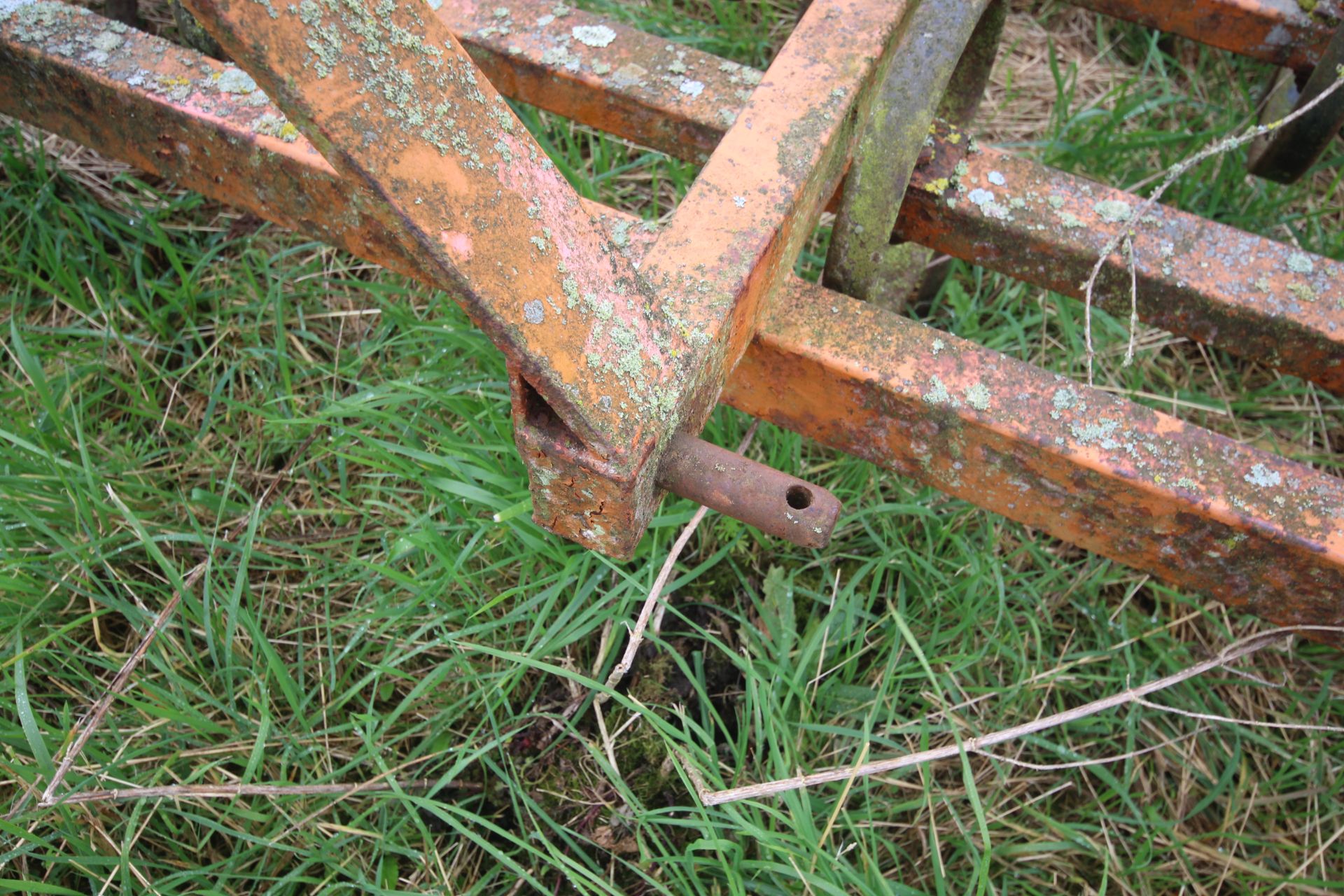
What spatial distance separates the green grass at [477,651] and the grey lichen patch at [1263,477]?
0.56 meters

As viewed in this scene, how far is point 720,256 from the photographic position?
4.16 ft

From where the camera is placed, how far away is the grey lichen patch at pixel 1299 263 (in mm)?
1541

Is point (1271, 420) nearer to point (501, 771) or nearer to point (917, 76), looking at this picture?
point (917, 76)

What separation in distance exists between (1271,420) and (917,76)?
4.94 ft

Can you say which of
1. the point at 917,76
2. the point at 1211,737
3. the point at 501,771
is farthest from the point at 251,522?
the point at 1211,737

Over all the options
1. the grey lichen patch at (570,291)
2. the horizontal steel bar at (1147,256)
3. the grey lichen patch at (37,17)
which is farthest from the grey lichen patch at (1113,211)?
the grey lichen patch at (37,17)

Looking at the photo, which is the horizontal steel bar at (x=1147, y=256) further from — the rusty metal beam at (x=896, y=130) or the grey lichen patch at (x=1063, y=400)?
the grey lichen patch at (x=1063, y=400)

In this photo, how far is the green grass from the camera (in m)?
1.68

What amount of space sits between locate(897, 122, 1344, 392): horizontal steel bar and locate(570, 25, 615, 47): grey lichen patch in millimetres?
613

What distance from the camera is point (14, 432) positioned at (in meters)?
1.98

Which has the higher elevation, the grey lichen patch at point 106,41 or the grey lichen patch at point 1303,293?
the grey lichen patch at point 106,41

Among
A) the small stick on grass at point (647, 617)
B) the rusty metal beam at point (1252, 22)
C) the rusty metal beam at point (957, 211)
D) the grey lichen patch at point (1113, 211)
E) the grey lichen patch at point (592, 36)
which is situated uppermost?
the rusty metal beam at point (1252, 22)

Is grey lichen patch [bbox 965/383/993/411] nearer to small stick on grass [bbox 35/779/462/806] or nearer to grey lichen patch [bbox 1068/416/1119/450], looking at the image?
grey lichen patch [bbox 1068/416/1119/450]

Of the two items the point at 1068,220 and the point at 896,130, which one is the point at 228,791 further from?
the point at 1068,220
